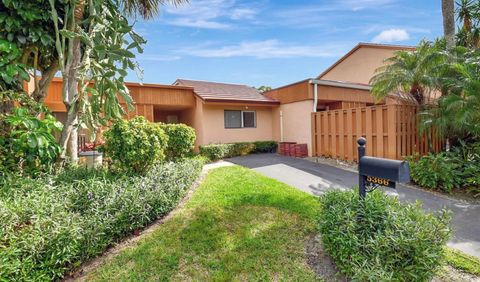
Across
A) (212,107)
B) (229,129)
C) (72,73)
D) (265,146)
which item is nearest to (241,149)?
(229,129)

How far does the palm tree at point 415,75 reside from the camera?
8.05 m

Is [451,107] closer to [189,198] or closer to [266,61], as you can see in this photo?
[189,198]

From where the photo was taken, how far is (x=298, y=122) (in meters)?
12.8

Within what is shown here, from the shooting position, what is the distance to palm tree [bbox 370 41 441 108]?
805 centimetres

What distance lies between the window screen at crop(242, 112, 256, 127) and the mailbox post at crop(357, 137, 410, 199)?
10.9m

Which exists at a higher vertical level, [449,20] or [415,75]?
[449,20]

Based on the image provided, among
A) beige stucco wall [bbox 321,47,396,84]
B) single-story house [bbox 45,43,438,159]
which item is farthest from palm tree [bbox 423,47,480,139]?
beige stucco wall [bbox 321,47,396,84]

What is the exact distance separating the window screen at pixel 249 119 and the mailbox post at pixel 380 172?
428 inches

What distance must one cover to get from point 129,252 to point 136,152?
98.2 inches

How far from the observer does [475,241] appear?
4082 mm

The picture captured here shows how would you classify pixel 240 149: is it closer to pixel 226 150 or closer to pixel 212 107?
pixel 226 150

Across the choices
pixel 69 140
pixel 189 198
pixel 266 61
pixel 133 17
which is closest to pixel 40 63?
pixel 69 140

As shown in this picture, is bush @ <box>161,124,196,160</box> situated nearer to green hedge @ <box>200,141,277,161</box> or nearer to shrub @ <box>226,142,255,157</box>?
green hedge @ <box>200,141,277,161</box>

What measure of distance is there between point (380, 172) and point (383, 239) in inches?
31.5
